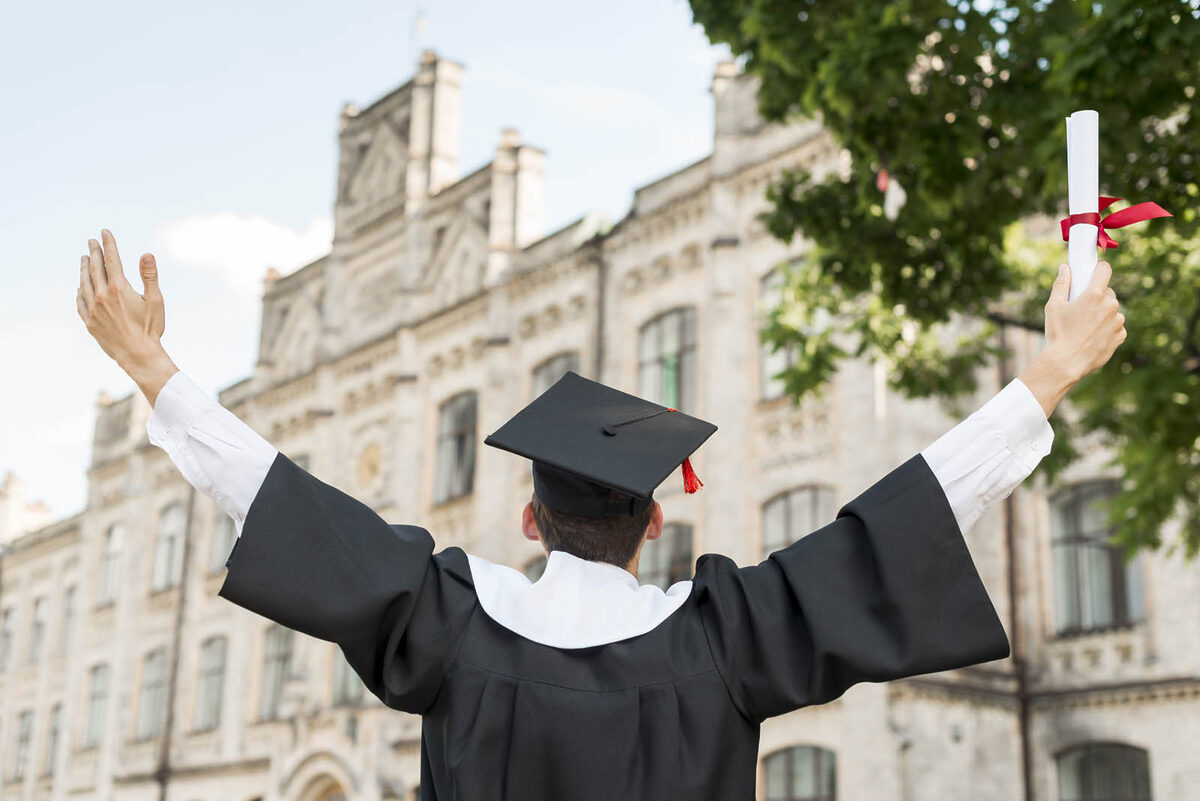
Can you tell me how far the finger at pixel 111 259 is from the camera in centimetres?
268

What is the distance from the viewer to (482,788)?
2.62 metres

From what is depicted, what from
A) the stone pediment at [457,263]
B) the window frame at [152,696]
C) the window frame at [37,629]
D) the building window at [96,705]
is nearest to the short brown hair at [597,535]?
the stone pediment at [457,263]

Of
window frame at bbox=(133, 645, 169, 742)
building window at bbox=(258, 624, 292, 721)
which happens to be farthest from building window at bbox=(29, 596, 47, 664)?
building window at bbox=(258, 624, 292, 721)

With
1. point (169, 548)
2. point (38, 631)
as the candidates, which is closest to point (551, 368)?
point (169, 548)

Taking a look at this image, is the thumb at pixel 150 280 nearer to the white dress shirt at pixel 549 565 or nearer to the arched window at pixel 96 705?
the white dress shirt at pixel 549 565

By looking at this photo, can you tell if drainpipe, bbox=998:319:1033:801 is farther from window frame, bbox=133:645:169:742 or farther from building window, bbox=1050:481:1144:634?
window frame, bbox=133:645:169:742

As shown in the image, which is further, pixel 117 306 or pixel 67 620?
pixel 67 620

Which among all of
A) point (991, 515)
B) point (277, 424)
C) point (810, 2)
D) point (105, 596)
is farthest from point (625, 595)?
point (105, 596)

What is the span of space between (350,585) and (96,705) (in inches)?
1239

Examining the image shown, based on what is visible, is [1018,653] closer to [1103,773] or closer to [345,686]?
[1103,773]

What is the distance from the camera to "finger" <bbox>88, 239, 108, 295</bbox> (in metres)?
2.66

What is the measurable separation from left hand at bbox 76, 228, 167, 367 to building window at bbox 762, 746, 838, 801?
14.1 metres

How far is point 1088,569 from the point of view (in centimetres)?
1579

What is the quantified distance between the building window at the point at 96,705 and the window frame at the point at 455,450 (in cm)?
1238
